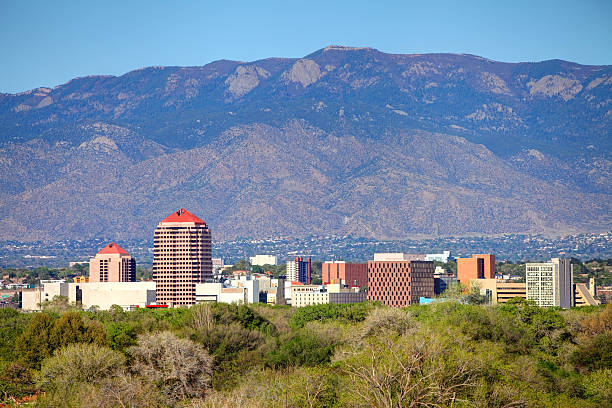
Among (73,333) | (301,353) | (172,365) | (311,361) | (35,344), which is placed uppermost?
(73,333)

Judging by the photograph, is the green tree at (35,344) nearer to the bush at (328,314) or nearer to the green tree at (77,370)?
the green tree at (77,370)

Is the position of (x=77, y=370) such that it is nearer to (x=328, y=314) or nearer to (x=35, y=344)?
(x=35, y=344)

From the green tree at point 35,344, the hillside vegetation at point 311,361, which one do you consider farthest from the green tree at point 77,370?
the green tree at point 35,344

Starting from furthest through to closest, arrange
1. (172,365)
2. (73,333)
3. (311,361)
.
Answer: (311,361), (73,333), (172,365)

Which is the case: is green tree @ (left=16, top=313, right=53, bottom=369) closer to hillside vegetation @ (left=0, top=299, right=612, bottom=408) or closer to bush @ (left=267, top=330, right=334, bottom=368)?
hillside vegetation @ (left=0, top=299, right=612, bottom=408)

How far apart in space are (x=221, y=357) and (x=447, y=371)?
1326 inches

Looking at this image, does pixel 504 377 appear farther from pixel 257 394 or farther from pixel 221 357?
pixel 221 357

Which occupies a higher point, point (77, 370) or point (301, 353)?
point (77, 370)

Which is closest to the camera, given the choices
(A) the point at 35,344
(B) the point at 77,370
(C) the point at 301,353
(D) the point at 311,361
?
(B) the point at 77,370

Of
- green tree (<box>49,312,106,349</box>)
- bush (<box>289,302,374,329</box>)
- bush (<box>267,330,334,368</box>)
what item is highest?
green tree (<box>49,312,106,349</box>)

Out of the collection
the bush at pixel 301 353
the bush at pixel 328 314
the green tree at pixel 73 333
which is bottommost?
the bush at pixel 301 353

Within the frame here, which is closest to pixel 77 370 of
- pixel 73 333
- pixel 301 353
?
pixel 73 333

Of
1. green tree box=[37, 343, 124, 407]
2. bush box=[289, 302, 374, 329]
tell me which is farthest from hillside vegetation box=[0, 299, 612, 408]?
bush box=[289, 302, 374, 329]

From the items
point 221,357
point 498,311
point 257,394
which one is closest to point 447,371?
point 257,394
